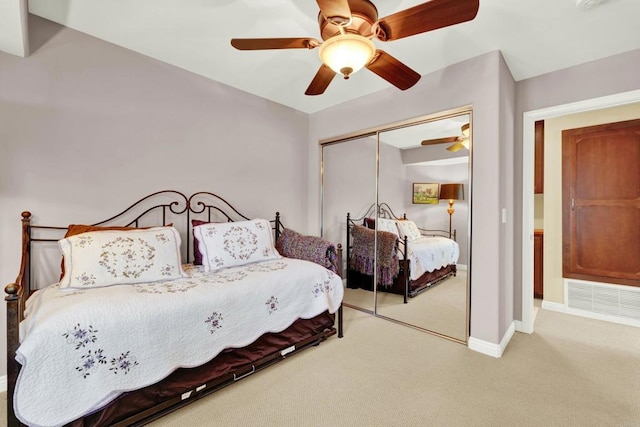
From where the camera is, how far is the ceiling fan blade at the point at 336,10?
1.28 meters

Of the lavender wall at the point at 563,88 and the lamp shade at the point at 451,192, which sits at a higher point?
the lavender wall at the point at 563,88

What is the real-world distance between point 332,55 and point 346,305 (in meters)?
2.65

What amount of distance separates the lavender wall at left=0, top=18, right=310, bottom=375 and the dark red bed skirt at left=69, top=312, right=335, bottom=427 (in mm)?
1149

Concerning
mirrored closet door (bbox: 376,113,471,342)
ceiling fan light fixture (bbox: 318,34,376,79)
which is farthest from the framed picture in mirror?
ceiling fan light fixture (bbox: 318,34,376,79)

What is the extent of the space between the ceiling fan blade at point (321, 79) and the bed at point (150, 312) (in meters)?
1.27

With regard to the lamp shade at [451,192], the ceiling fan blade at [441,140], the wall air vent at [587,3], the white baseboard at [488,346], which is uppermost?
the wall air vent at [587,3]

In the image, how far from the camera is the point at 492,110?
87.5 inches

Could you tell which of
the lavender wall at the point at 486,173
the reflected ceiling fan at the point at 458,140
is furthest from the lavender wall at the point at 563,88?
the reflected ceiling fan at the point at 458,140

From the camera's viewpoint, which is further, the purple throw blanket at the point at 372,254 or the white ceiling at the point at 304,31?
the purple throw blanket at the point at 372,254

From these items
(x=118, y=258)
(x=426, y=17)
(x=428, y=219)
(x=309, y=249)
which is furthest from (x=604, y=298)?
(x=118, y=258)

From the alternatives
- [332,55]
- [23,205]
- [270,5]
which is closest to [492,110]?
[332,55]

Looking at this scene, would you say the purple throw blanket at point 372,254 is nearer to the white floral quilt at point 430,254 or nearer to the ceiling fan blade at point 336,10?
the white floral quilt at point 430,254

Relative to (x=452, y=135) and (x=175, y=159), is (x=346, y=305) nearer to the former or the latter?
(x=452, y=135)

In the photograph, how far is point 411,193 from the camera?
2.88m
